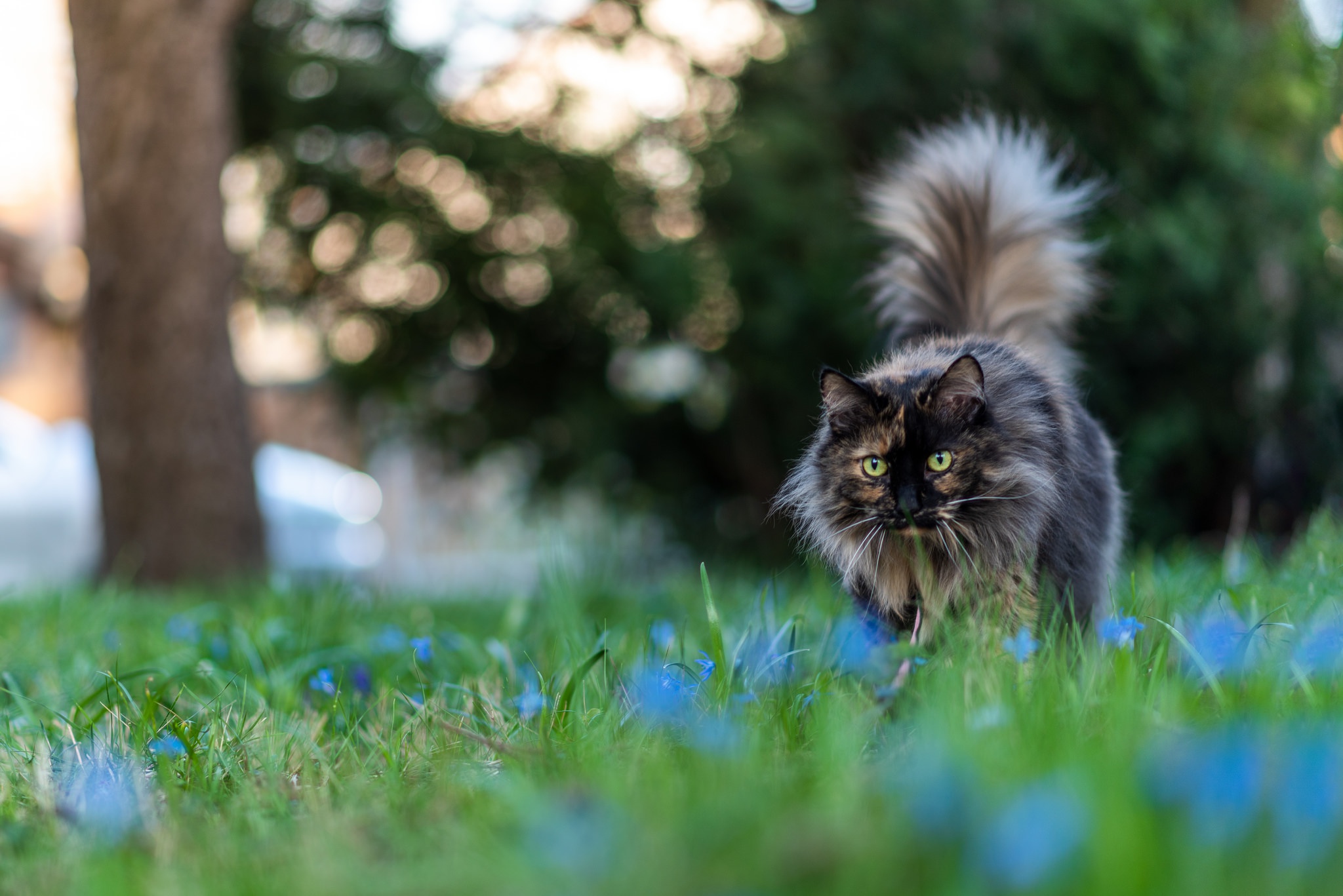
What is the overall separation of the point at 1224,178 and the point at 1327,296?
0.90 m

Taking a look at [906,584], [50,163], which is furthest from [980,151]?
[50,163]

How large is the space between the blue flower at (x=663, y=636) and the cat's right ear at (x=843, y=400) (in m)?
0.68

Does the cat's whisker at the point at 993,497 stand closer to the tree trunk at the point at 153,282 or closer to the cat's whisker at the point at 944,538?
the cat's whisker at the point at 944,538

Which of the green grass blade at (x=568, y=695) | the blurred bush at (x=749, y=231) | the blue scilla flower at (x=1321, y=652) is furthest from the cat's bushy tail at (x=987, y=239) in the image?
the blurred bush at (x=749, y=231)

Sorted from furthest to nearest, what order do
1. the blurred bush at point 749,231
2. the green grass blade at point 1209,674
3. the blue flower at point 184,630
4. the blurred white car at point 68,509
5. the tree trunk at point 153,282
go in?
1. the blurred white car at point 68,509
2. the blurred bush at point 749,231
3. the tree trunk at point 153,282
4. the blue flower at point 184,630
5. the green grass blade at point 1209,674

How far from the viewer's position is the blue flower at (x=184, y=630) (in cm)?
338

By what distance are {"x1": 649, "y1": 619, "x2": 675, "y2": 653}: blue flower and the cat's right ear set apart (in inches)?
26.8

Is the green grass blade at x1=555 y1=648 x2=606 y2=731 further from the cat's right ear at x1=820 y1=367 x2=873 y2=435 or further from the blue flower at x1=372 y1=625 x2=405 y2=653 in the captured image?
the blue flower at x1=372 y1=625 x2=405 y2=653

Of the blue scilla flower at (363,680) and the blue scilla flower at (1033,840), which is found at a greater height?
the blue scilla flower at (1033,840)

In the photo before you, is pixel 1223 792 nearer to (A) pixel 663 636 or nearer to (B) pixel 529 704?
(B) pixel 529 704

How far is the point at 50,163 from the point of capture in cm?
1468

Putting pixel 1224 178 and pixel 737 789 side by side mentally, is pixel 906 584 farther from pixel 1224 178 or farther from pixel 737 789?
pixel 1224 178

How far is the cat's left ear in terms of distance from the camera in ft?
7.92

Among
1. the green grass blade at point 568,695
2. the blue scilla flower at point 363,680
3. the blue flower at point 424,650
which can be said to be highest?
the green grass blade at point 568,695
